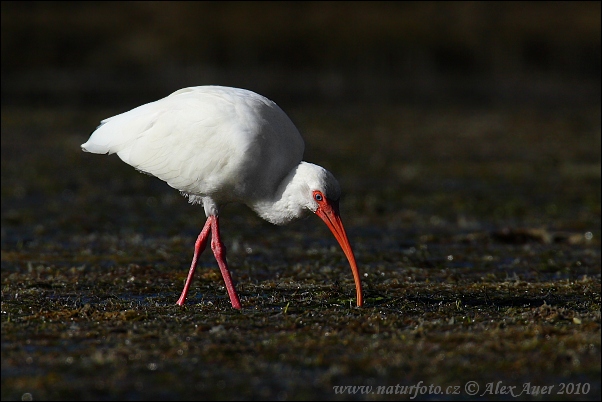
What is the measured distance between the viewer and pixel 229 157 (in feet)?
23.9

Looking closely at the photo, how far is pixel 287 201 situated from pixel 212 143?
0.80m

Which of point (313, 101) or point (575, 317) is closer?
point (575, 317)

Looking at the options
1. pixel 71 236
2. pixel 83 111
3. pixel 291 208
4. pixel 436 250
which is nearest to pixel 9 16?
pixel 83 111

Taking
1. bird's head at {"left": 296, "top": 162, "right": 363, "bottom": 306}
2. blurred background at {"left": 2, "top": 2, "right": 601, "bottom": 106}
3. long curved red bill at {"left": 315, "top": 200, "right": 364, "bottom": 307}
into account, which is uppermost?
bird's head at {"left": 296, "top": 162, "right": 363, "bottom": 306}

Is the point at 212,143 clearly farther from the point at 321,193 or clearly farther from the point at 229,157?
the point at 321,193

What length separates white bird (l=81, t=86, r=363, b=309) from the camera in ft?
23.9

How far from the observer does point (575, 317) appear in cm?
658

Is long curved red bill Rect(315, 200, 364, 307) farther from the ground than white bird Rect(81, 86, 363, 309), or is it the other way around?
white bird Rect(81, 86, 363, 309)

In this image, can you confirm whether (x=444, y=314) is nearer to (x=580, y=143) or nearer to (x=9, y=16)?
(x=580, y=143)

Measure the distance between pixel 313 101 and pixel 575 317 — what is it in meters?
21.2

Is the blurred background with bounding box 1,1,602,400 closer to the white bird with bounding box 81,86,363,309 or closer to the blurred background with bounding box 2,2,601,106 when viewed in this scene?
the blurred background with bounding box 2,2,601,106

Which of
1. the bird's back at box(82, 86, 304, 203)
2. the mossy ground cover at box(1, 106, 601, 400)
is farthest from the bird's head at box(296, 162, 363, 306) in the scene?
the mossy ground cover at box(1, 106, 601, 400)

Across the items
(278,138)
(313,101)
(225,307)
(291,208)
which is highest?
(278,138)

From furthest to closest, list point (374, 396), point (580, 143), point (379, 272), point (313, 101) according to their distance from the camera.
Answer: point (313, 101) < point (580, 143) < point (379, 272) < point (374, 396)
